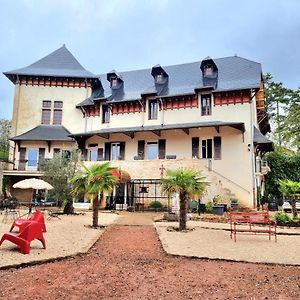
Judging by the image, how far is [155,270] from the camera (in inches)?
289

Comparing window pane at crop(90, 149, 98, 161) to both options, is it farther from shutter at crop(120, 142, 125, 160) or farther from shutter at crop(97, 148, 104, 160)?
shutter at crop(120, 142, 125, 160)

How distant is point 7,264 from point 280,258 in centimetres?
653

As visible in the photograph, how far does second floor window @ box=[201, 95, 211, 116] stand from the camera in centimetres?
2602

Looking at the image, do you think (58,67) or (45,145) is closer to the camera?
(45,145)

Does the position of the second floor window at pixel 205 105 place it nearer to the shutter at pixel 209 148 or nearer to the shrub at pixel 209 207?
the shutter at pixel 209 148

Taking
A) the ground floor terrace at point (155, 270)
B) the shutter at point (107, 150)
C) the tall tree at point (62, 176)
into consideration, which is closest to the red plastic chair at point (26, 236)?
the ground floor terrace at point (155, 270)

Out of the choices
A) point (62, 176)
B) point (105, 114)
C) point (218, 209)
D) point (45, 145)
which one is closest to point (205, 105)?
point (105, 114)

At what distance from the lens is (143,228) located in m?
14.1

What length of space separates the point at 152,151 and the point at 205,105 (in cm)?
560

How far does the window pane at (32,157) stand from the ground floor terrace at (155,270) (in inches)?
769

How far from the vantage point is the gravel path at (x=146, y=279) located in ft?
18.9

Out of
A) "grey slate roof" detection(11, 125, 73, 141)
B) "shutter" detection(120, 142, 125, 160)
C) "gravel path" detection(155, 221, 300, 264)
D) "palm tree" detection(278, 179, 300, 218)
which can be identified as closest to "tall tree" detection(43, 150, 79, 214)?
"shutter" detection(120, 142, 125, 160)

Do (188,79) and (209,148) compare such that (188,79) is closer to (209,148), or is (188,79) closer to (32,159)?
(209,148)

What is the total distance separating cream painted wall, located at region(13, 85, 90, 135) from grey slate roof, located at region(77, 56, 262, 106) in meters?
3.04
